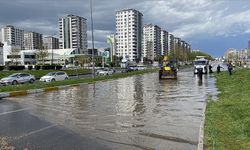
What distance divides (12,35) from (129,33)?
237 feet

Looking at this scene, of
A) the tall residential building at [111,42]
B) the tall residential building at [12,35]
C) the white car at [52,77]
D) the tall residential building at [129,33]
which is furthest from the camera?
the tall residential building at [12,35]

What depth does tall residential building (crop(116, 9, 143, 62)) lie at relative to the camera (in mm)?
160250

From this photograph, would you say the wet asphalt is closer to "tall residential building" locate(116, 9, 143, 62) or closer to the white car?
the white car

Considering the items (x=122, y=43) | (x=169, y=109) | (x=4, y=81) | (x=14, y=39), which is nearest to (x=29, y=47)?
(x=14, y=39)

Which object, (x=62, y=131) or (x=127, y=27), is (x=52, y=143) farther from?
(x=127, y=27)

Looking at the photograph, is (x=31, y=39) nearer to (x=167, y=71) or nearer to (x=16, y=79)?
(x=16, y=79)

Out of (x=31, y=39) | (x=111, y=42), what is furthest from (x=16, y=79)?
(x=31, y=39)

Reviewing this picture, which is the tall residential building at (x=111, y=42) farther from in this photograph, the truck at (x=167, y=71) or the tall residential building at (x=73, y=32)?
the truck at (x=167, y=71)

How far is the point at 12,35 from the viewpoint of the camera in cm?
18775

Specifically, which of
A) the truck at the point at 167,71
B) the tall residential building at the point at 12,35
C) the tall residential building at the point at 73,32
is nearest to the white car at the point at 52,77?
the truck at the point at 167,71

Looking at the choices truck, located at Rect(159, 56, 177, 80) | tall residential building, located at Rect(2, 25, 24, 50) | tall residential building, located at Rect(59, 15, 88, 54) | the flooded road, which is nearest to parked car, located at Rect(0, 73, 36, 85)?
truck, located at Rect(159, 56, 177, 80)

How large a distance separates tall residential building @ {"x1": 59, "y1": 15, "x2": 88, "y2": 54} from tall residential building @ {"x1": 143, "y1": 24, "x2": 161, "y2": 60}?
113ft

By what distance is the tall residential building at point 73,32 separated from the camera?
142 meters

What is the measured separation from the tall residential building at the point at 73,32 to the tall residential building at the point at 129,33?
18.6 m
